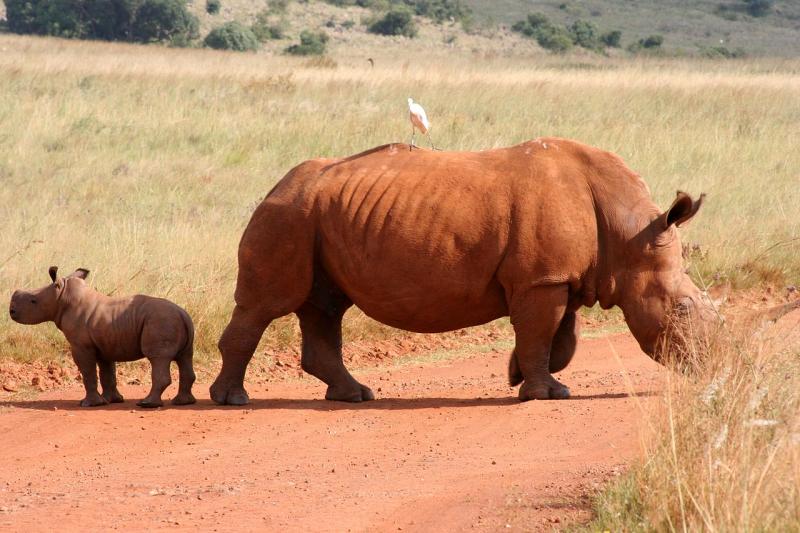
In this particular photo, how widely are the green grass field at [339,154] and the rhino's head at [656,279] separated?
1.36m

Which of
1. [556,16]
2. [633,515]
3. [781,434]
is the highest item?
[781,434]

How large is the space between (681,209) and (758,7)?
208ft

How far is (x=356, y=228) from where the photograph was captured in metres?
8.80

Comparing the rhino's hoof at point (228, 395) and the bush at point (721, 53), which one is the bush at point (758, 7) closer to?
the bush at point (721, 53)

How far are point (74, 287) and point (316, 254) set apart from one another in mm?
1549

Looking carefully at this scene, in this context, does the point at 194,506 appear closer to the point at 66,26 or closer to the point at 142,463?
the point at 142,463

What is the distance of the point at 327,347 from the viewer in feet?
30.2

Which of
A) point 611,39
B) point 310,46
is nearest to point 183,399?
point 310,46

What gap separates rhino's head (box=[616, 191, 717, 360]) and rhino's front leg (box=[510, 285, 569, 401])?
41cm

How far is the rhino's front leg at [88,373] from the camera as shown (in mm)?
8797

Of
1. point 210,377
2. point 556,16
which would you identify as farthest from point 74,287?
point 556,16

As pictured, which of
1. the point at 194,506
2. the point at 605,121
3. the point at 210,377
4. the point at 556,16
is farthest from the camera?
the point at 556,16

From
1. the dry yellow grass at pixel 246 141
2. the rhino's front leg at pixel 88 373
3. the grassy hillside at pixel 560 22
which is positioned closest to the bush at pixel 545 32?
the grassy hillside at pixel 560 22

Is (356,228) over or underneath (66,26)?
over
